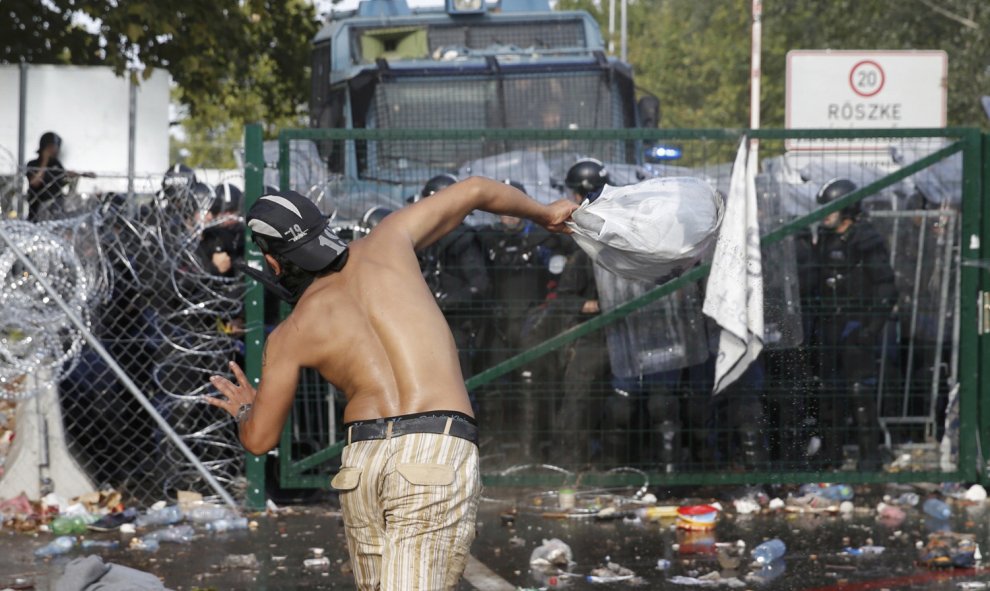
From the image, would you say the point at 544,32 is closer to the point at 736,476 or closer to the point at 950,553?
the point at 736,476

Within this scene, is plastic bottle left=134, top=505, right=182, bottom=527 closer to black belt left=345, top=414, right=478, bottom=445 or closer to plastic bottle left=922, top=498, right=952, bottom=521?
black belt left=345, top=414, right=478, bottom=445

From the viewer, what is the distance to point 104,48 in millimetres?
14836

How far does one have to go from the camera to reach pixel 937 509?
8.02m

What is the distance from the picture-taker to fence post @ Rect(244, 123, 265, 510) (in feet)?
26.5

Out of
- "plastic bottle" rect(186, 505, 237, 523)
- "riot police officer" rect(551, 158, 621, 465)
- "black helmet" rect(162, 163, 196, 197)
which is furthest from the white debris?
"black helmet" rect(162, 163, 196, 197)

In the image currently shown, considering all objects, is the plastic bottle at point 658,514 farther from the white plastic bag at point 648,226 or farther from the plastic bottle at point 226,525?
the white plastic bag at point 648,226

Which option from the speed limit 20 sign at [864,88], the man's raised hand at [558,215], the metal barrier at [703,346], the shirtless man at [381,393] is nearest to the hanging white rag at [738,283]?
the metal barrier at [703,346]

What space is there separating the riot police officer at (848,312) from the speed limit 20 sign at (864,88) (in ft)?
17.4

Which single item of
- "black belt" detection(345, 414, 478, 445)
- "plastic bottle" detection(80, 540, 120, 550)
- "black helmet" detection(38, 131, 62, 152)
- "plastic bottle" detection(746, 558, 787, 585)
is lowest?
"plastic bottle" detection(80, 540, 120, 550)

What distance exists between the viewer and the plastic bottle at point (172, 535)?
7555mm

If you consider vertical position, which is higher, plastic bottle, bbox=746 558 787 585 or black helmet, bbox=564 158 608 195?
black helmet, bbox=564 158 608 195

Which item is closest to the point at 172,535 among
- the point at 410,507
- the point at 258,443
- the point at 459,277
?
the point at 459,277

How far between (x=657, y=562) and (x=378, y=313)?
10.7 ft

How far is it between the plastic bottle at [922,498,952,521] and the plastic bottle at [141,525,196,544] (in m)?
4.23
